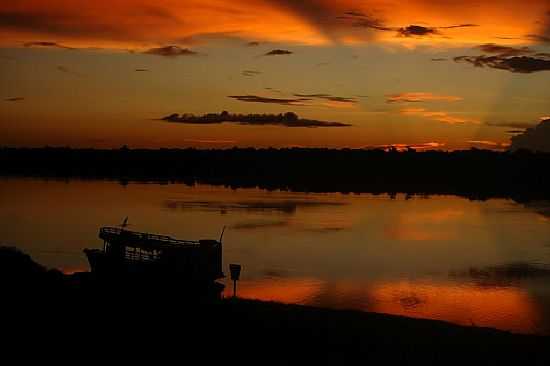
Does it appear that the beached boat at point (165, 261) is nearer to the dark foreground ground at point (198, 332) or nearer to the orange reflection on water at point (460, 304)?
the dark foreground ground at point (198, 332)

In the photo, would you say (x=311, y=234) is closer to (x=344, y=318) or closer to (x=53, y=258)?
(x=53, y=258)

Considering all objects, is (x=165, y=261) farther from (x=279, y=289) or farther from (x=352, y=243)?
(x=352, y=243)

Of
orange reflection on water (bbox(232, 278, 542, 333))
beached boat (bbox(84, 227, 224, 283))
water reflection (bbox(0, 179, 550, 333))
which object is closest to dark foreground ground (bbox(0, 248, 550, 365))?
beached boat (bbox(84, 227, 224, 283))

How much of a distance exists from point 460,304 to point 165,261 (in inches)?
545

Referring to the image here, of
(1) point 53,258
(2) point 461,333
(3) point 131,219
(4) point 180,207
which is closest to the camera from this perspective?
(2) point 461,333

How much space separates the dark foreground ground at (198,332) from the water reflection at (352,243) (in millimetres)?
4503

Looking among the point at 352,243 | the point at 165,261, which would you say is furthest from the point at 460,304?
the point at 352,243

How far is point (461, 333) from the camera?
24516 millimetres

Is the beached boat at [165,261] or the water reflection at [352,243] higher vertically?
the beached boat at [165,261]

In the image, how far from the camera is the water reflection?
105ft

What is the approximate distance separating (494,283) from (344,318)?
1509cm

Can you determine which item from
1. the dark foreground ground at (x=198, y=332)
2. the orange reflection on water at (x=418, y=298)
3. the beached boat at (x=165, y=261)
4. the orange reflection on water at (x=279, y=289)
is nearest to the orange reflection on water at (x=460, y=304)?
the orange reflection on water at (x=418, y=298)

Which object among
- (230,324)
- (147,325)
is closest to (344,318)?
(230,324)

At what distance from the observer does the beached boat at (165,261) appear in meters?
27.7
